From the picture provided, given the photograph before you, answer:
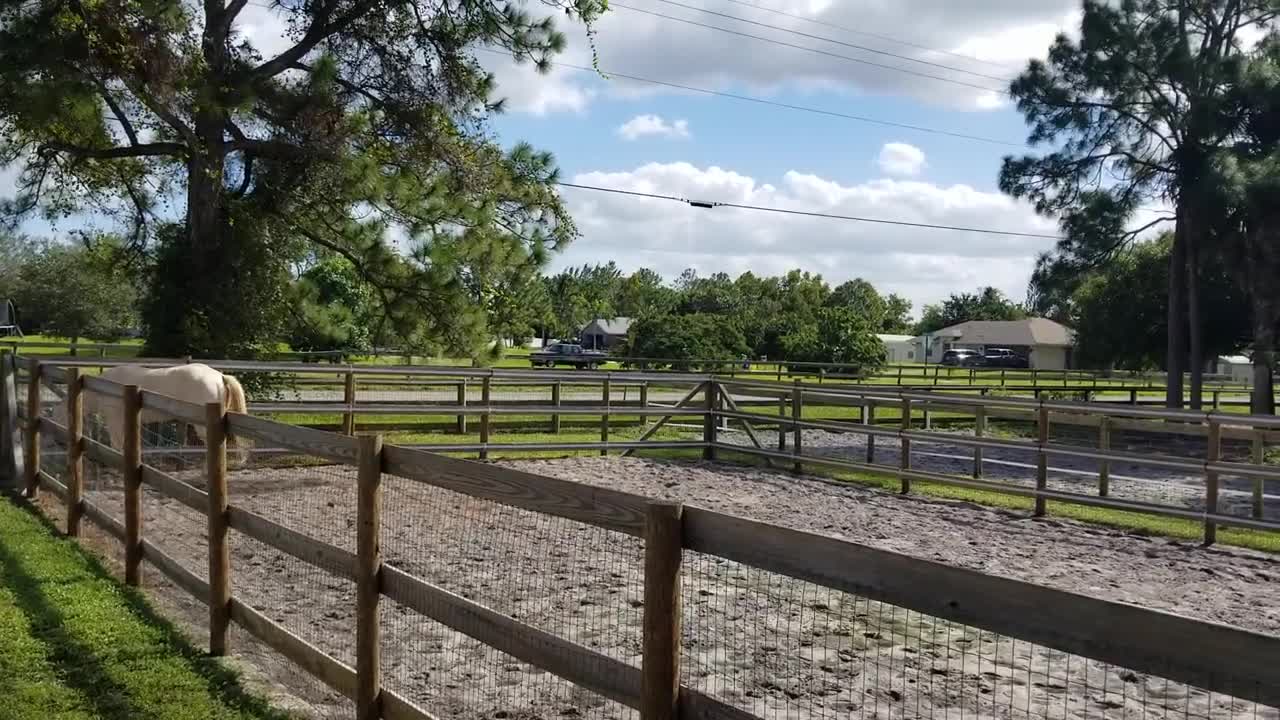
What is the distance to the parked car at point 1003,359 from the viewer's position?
75438mm

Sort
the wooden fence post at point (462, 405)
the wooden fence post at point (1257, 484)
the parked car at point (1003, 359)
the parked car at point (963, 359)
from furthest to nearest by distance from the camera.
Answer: the parked car at point (1003, 359)
the parked car at point (963, 359)
the wooden fence post at point (462, 405)
the wooden fence post at point (1257, 484)

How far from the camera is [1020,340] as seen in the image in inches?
3364

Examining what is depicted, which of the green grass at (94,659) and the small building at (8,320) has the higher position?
the small building at (8,320)

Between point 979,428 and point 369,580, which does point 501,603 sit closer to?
point 369,580

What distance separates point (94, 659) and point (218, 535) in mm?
760

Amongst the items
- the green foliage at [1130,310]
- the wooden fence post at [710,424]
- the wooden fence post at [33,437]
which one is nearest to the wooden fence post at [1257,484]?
the wooden fence post at [710,424]

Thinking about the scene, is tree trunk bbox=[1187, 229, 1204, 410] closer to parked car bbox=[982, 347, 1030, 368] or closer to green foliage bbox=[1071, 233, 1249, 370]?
green foliage bbox=[1071, 233, 1249, 370]

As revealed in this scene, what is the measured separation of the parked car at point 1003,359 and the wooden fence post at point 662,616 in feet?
239

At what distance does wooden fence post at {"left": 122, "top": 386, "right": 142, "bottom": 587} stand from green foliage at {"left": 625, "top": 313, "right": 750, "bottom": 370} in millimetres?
37810

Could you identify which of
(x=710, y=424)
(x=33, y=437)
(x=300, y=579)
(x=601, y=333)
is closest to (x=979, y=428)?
(x=710, y=424)

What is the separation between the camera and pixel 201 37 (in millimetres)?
13836

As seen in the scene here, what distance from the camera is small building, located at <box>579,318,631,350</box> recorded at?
4119 inches

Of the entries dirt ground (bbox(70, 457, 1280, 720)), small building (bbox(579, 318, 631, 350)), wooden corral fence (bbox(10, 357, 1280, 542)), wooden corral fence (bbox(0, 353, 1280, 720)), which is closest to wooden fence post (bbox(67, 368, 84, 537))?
dirt ground (bbox(70, 457, 1280, 720))

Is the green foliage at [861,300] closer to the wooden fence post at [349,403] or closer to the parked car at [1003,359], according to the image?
the parked car at [1003,359]
